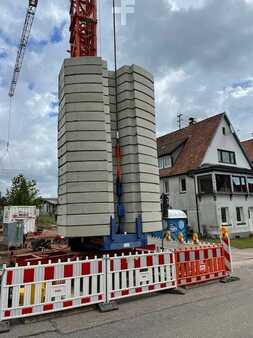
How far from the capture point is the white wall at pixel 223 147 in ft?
83.1

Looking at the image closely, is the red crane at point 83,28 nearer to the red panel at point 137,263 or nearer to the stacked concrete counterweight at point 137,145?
the stacked concrete counterweight at point 137,145

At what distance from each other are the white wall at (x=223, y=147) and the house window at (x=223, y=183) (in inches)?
76.5

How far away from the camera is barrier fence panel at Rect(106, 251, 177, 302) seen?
6156 mm

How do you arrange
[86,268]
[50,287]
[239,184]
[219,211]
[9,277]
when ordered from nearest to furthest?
[9,277] → [50,287] → [86,268] → [219,211] → [239,184]

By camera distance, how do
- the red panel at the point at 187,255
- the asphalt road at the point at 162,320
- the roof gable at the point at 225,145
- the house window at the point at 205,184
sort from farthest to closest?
the roof gable at the point at 225,145 → the house window at the point at 205,184 → the red panel at the point at 187,255 → the asphalt road at the point at 162,320

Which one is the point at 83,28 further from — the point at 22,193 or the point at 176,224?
the point at 22,193

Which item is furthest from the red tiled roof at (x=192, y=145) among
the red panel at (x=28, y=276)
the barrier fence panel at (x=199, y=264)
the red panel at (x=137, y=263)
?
the red panel at (x=28, y=276)

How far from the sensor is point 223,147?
26.6 meters

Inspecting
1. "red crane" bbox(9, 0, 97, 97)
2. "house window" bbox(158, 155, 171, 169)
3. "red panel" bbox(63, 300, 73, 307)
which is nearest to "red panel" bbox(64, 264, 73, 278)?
"red panel" bbox(63, 300, 73, 307)

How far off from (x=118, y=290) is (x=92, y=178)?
8.50 ft

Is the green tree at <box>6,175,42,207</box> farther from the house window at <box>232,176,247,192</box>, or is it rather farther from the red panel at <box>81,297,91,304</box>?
the red panel at <box>81,297,91,304</box>

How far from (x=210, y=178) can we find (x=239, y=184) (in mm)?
3713

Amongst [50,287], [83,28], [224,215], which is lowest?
[50,287]

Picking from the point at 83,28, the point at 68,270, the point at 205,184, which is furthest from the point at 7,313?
the point at 205,184
